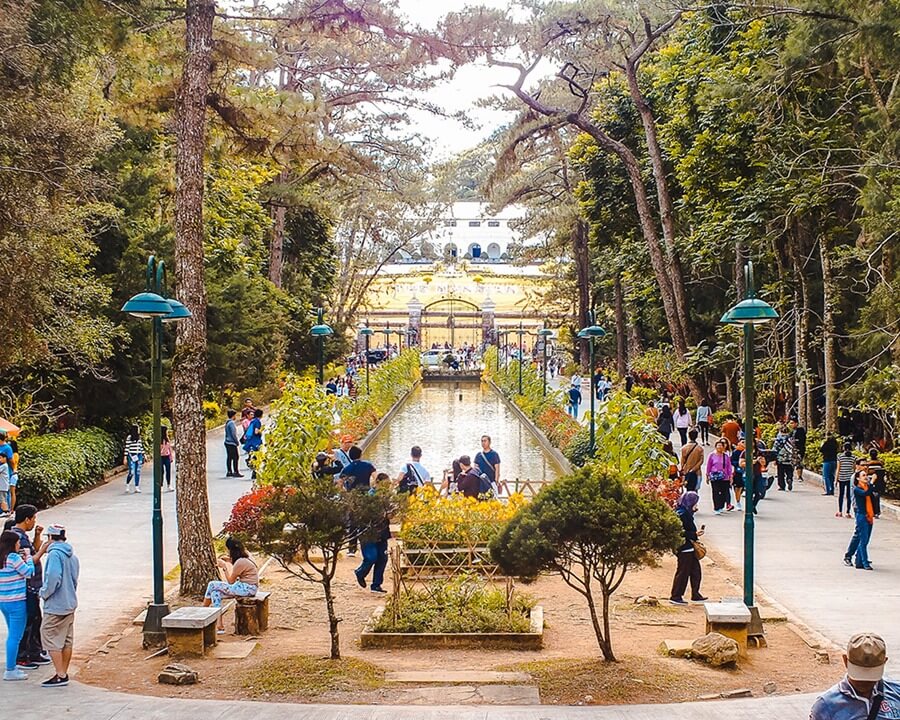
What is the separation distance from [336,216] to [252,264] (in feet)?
29.3

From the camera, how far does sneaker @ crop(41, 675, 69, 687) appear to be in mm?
9883

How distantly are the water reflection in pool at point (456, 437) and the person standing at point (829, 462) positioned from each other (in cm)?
595

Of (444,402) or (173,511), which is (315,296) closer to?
(444,402)

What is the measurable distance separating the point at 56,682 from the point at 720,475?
39.7 feet

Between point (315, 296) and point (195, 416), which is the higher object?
point (315, 296)

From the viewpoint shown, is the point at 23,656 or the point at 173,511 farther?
the point at 173,511

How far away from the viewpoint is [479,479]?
16.5m

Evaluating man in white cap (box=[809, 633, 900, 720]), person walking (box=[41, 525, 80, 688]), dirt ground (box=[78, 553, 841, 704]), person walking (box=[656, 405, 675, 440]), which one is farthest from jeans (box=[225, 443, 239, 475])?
man in white cap (box=[809, 633, 900, 720])

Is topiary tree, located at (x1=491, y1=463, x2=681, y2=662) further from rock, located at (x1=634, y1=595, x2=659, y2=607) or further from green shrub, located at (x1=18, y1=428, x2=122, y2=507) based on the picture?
green shrub, located at (x1=18, y1=428, x2=122, y2=507)

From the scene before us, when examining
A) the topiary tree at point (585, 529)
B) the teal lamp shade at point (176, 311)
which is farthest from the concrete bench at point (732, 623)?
the teal lamp shade at point (176, 311)

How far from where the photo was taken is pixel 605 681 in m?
9.90

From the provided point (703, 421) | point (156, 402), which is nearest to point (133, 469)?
point (156, 402)

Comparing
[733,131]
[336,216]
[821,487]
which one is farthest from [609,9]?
[336,216]

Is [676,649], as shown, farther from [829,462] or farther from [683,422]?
[683,422]
